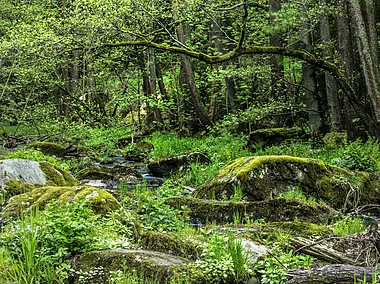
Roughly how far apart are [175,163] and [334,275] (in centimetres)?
954

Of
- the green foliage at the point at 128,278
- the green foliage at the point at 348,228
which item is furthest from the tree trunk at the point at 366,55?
the green foliage at the point at 128,278

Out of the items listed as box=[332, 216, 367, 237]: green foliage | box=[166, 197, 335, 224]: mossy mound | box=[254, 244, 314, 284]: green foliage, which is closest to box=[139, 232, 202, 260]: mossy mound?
box=[254, 244, 314, 284]: green foliage

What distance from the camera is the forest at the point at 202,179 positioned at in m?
4.19

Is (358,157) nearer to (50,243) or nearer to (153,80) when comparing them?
(50,243)

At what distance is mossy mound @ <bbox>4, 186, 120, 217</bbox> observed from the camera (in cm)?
606

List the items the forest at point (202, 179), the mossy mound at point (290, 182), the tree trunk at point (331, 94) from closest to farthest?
the forest at point (202, 179)
the mossy mound at point (290, 182)
the tree trunk at point (331, 94)

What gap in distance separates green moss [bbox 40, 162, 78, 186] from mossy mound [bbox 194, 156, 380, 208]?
280 cm

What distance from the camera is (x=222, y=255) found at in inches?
170

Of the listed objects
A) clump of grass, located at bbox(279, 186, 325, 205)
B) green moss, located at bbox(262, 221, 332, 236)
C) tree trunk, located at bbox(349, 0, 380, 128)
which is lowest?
clump of grass, located at bbox(279, 186, 325, 205)

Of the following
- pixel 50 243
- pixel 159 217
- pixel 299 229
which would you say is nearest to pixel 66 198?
pixel 159 217

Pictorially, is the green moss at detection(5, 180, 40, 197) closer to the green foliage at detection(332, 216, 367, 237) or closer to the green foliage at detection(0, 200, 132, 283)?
the green foliage at detection(0, 200, 132, 283)

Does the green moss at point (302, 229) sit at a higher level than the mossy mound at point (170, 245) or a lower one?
lower

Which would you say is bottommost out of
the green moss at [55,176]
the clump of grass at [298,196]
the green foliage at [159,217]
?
the clump of grass at [298,196]

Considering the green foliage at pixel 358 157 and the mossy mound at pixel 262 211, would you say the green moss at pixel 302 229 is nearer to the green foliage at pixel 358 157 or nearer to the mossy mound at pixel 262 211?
the mossy mound at pixel 262 211
